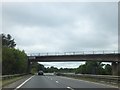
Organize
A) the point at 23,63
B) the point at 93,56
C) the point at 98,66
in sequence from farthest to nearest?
the point at 98,66 → the point at 23,63 → the point at 93,56

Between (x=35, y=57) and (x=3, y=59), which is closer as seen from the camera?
(x=3, y=59)

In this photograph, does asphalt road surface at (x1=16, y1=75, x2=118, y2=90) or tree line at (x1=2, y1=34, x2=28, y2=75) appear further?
tree line at (x1=2, y1=34, x2=28, y2=75)

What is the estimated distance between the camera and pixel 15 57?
94.7m

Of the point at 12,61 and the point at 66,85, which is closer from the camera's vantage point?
the point at 66,85

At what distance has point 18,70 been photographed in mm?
96375

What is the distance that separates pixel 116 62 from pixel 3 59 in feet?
95.6

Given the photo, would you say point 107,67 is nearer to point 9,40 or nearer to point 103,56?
point 9,40

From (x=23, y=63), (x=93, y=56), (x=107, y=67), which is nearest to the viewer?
(x=93, y=56)

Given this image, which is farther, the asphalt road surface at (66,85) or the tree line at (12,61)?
the tree line at (12,61)

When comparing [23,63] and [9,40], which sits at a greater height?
[9,40]

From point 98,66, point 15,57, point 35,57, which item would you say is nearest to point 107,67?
point 98,66

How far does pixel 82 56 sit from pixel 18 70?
1856cm

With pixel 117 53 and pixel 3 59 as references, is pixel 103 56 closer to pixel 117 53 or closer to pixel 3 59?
pixel 117 53

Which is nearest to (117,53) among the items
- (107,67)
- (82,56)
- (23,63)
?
(82,56)
